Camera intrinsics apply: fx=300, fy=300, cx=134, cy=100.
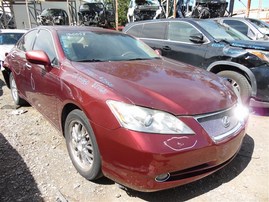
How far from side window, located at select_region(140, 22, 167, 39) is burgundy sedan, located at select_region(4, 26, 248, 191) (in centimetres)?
318

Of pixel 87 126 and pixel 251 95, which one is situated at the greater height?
pixel 87 126

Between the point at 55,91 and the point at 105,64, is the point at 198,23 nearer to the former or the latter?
the point at 105,64

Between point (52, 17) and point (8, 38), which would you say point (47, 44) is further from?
point (52, 17)

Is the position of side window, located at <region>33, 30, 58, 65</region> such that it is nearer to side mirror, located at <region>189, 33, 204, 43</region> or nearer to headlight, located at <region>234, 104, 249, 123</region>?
headlight, located at <region>234, 104, 249, 123</region>

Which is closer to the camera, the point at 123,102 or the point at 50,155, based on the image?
the point at 123,102

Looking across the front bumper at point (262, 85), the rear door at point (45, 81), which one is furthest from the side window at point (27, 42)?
the front bumper at point (262, 85)

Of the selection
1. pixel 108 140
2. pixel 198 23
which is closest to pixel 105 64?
pixel 108 140

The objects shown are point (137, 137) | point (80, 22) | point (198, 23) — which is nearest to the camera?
point (137, 137)

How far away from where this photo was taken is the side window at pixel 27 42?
4.76m

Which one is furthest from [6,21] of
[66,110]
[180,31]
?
[66,110]

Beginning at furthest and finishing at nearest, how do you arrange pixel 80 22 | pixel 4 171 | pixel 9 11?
pixel 9 11 < pixel 80 22 < pixel 4 171

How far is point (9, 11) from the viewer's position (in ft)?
87.8

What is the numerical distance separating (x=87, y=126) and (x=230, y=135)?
1.37 metres

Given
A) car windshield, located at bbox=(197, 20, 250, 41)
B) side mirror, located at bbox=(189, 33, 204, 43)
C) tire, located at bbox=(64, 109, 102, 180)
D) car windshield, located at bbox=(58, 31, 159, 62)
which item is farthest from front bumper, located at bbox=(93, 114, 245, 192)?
car windshield, located at bbox=(197, 20, 250, 41)
